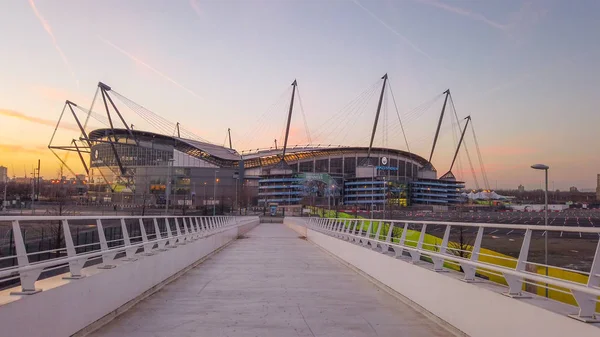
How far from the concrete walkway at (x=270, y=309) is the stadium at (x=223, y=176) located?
4792 inches

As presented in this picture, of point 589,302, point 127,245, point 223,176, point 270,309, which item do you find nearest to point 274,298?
point 270,309

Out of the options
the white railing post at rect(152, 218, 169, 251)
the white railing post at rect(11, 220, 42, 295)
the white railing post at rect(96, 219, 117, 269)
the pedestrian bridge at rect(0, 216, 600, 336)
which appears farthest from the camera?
the white railing post at rect(152, 218, 169, 251)

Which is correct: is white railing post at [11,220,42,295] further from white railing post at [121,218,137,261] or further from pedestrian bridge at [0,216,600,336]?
white railing post at [121,218,137,261]

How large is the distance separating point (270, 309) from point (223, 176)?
529 feet

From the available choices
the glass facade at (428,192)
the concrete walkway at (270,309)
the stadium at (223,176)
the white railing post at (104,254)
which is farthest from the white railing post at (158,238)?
the glass facade at (428,192)

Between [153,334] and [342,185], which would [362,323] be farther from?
[342,185]

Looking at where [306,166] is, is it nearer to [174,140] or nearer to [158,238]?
[174,140]

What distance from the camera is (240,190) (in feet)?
575

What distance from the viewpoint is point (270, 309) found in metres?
10.8

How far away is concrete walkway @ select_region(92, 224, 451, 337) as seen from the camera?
8.88m

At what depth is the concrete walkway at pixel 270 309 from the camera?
350 inches

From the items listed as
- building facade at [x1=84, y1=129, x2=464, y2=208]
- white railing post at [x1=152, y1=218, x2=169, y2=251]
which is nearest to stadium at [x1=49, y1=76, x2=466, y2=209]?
building facade at [x1=84, y1=129, x2=464, y2=208]

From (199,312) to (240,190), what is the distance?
544 ft

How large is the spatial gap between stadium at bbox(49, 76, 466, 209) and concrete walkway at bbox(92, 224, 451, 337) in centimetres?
12173
